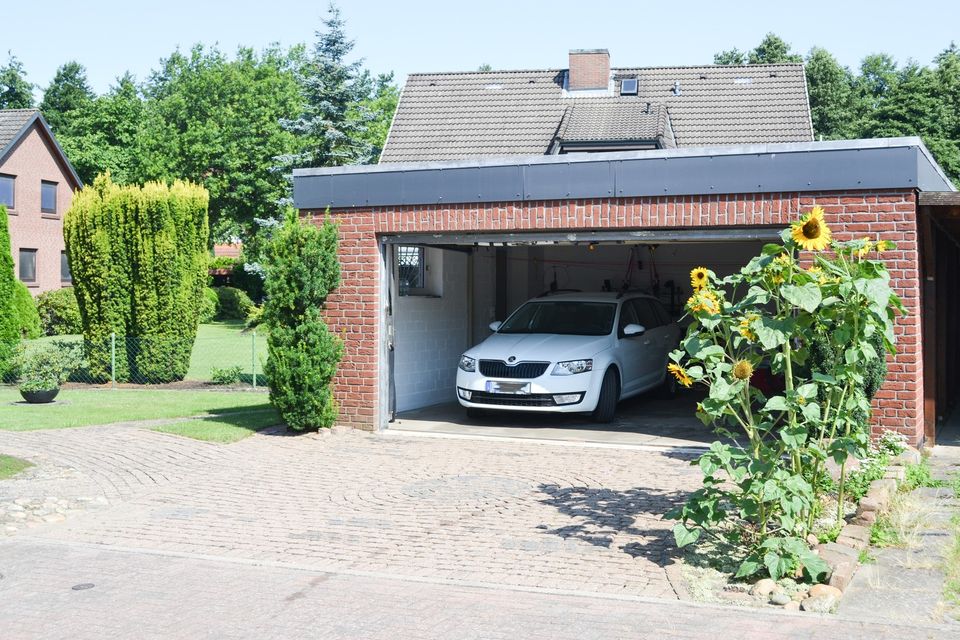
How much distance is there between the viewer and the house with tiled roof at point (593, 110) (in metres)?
25.2

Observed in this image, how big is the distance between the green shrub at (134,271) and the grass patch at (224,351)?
1.39 meters

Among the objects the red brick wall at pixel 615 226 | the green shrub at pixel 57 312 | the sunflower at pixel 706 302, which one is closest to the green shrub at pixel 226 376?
the red brick wall at pixel 615 226

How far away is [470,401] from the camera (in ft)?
42.8

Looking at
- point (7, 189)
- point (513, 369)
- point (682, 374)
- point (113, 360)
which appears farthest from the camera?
point (7, 189)

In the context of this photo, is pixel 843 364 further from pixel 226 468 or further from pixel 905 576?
pixel 226 468

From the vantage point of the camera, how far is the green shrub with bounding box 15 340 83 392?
56.4 feet

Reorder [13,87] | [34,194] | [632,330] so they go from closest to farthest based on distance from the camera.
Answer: [632,330]
[34,194]
[13,87]

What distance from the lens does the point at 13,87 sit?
6625cm

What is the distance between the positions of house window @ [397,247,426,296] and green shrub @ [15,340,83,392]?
7013 mm

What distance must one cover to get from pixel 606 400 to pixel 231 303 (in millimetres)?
34231

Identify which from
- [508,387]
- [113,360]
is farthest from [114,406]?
[508,387]

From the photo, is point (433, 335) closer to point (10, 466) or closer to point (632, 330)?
point (632, 330)

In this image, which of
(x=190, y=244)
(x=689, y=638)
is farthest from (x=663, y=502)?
(x=190, y=244)

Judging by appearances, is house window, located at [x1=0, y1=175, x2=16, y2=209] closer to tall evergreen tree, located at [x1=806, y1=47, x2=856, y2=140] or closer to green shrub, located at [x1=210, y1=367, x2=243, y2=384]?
green shrub, located at [x1=210, y1=367, x2=243, y2=384]
